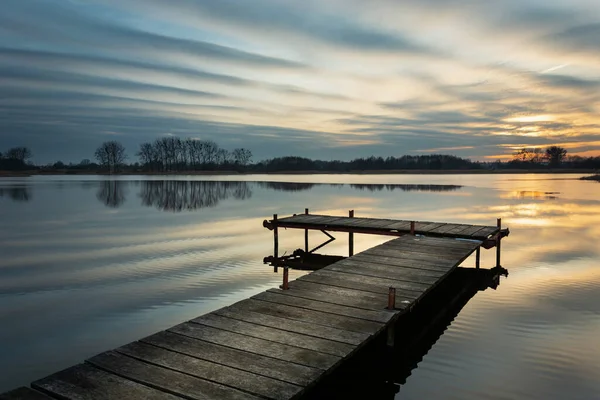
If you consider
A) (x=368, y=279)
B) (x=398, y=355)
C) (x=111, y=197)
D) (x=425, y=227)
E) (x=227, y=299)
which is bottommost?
(x=398, y=355)

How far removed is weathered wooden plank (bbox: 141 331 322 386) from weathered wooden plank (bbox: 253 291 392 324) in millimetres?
2227

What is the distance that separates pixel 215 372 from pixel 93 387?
1.39 meters

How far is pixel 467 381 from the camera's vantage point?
7574 mm

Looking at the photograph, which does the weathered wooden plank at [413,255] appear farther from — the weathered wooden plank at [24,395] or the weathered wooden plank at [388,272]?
the weathered wooden plank at [24,395]

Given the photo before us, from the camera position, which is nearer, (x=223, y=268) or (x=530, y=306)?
(x=530, y=306)

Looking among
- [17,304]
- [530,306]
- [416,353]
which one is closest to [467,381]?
[416,353]

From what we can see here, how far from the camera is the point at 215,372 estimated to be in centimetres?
515

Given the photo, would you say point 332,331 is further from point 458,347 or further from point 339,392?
point 458,347

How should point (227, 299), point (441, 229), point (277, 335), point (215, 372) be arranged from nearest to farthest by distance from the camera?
point (215, 372) < point (277, 335) < point (227, 299) < point (441, 229)

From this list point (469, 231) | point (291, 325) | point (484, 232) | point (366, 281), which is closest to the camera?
point (291, 325)

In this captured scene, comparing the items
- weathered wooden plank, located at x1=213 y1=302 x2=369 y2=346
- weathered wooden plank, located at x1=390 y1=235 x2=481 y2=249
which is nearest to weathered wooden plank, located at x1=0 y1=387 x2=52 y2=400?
weathered wooden plank, located at x1=213 y1=302 x2=369 y2=346

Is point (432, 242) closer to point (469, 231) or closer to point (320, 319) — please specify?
point (469, 231)

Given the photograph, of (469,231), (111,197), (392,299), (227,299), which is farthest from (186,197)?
(392,299)

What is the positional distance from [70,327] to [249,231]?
53.2 ft
